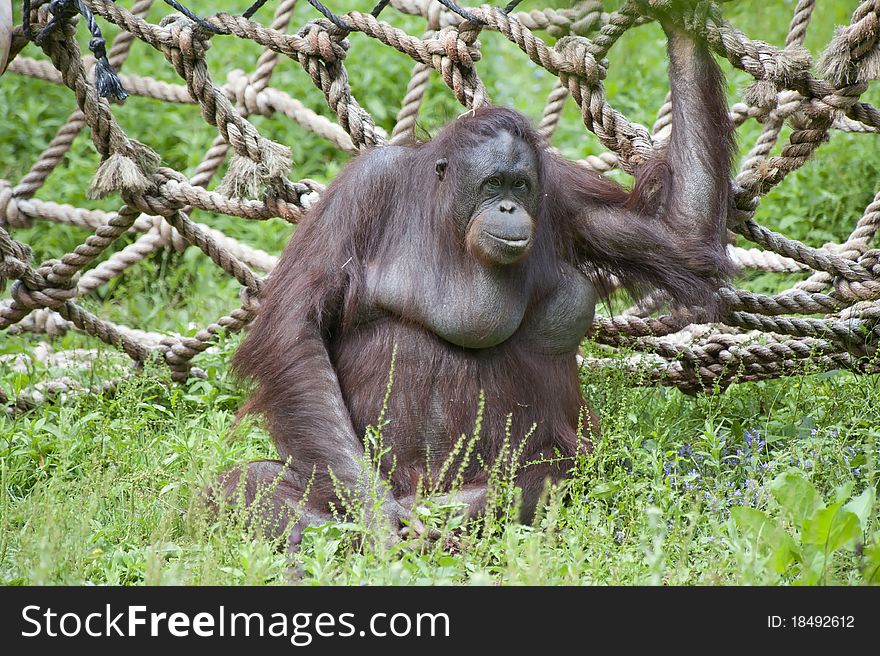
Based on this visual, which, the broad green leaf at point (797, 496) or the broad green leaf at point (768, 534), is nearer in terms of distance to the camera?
the broad green leaf at point (768, 534)

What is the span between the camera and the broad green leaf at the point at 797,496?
3180 mm

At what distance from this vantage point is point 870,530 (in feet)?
11.0

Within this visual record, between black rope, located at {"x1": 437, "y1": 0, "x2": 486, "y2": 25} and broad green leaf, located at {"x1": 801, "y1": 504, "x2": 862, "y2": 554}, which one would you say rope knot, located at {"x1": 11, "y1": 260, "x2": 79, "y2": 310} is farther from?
broad green leaf, located at {"x1": 801, "y1": 504, "x2": 862, "y2": 554}

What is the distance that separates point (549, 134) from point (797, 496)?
2566 mm

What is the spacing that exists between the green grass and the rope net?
0.59 ft

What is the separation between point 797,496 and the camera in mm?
3188

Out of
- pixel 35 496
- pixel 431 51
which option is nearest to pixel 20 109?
pixel 431 51

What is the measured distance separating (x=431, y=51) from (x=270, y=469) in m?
1.74

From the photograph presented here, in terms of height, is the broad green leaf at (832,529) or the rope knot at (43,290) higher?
the rope knot at (43,290)

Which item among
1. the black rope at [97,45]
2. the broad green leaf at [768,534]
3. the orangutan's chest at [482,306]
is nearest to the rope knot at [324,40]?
the black rope at [97,45]

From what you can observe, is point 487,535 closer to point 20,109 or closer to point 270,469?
point 270,469

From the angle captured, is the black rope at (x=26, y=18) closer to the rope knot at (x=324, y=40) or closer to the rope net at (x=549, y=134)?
the rope net at (x=549, y=134)

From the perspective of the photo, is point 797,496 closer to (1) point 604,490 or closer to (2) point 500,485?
(1) point 604,490

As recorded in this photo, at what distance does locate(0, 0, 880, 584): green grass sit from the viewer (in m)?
2.98
